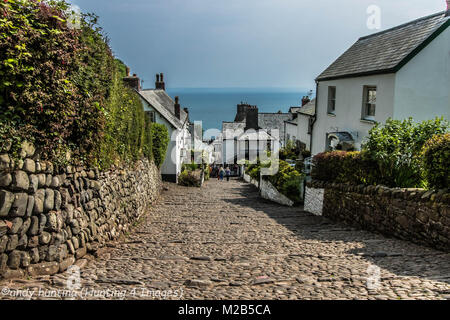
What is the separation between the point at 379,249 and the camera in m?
8.54

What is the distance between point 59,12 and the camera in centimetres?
710

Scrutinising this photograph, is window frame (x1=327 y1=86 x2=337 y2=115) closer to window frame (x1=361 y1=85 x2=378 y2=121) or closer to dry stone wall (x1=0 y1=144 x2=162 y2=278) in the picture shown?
window frame (x1=361 y1=85 x2=378 y2=121)

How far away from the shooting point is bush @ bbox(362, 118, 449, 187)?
35.8 feet

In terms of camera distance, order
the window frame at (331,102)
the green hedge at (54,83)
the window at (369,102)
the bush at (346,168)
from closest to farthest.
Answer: the green hedge at (54,83) < the bush at (346,168) < the window at (369,102) < the window frame at (331,102)

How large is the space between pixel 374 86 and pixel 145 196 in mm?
11040

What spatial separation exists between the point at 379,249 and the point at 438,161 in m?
2.21

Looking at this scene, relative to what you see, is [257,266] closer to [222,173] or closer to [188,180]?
[188,180]

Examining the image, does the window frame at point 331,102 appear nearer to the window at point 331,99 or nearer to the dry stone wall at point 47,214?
the window at point 331,99

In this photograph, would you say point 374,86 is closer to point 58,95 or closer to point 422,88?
point 422,88

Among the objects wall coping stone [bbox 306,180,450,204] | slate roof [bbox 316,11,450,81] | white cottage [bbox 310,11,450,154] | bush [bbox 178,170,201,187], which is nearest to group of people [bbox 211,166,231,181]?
bush [bbox 178,170,201,187]

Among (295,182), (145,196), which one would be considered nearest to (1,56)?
(145,196)

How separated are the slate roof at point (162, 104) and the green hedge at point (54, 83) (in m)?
20.8

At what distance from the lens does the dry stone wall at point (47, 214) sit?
5727 millimetres

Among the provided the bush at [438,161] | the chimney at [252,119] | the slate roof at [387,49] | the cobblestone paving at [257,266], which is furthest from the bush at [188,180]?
the chimney at [252,119]
